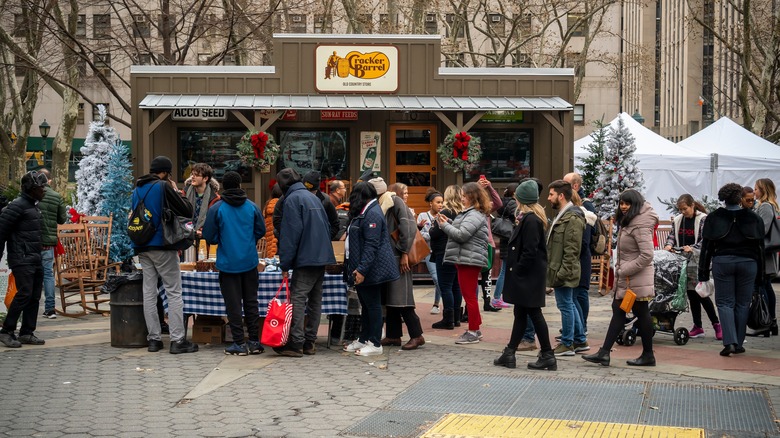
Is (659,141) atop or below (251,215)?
atop

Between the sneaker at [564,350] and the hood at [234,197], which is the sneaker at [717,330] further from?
the hood at [234,197]

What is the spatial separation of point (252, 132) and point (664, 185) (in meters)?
10.9

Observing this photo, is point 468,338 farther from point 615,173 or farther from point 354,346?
point 615,173

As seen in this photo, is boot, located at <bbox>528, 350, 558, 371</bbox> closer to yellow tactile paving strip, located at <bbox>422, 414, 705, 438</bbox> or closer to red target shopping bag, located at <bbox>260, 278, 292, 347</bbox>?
yellow tactile paving strip, located at <bbox>422, 414, 705, 438</bbox>

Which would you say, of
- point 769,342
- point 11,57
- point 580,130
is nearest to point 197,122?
point 769,342

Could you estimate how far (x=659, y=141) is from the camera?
85.9 feet

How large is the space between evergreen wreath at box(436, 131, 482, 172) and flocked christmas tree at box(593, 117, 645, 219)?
2.71 meters

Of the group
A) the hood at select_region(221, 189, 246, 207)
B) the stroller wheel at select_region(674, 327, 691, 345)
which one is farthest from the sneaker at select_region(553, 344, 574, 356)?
the hood at select_region(221, 189, 246, 207)

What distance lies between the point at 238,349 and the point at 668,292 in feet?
15.7

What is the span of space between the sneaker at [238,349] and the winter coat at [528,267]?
8.91 feet

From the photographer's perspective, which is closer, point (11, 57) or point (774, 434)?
point (774, 434)

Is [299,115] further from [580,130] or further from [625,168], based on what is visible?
[580,130]

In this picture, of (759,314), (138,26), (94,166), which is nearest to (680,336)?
(759,314)

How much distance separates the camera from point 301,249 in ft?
33.0
